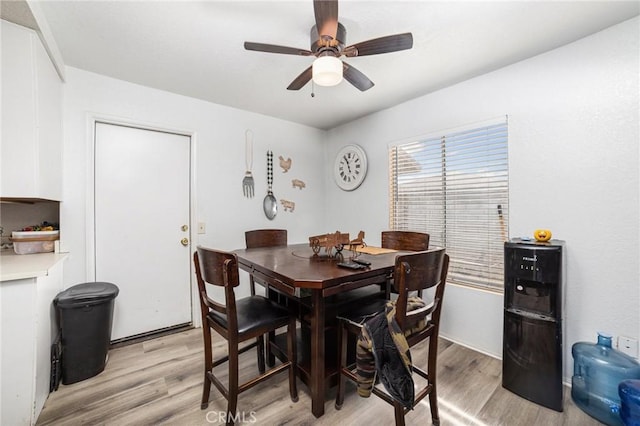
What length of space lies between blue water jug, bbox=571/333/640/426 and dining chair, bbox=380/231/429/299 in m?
1.00

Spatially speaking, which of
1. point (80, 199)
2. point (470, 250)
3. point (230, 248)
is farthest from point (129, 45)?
point (470, 250)

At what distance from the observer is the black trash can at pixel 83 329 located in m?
1.77

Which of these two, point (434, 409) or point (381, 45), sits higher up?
point (381, 45)

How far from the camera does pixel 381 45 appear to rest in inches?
57.2

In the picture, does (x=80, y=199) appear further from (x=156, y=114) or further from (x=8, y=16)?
(x=8, y=16)

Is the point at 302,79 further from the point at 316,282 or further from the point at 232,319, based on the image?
the point at 232,319

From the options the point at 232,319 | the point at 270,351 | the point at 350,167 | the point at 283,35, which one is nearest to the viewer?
the point at 232,319

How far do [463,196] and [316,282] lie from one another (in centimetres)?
182

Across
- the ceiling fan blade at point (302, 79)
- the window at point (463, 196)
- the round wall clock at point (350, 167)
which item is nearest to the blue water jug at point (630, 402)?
the window at point (463, 196)

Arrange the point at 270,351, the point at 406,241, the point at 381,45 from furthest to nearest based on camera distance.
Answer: the point at 406,241, the point at 270,351, the point at 381,45

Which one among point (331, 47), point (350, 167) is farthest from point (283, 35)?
point (350, 167)

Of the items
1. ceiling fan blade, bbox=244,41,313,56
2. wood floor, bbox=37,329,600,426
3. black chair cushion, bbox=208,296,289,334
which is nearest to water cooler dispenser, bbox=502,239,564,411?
wood floor, bbox=37,329,600,426

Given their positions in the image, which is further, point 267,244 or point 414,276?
point 267,244

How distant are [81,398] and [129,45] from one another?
7.77ft
